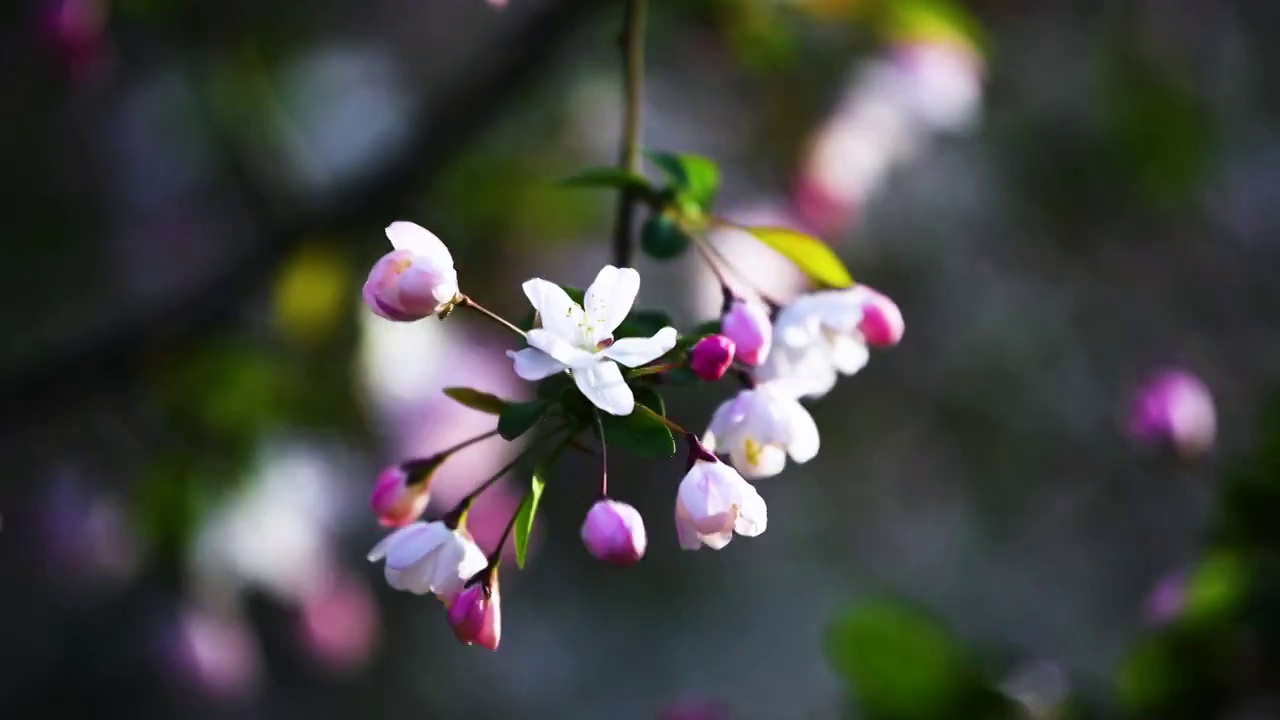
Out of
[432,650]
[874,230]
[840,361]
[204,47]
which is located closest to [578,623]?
[432,650]

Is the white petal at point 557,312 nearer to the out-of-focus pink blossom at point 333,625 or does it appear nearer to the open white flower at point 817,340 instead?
the open white flower at point 817,340

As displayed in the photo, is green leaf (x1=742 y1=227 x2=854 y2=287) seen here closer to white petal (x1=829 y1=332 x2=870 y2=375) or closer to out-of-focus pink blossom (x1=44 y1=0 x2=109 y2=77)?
white petal (x1=829 y1=332 x2=870 y2=375)

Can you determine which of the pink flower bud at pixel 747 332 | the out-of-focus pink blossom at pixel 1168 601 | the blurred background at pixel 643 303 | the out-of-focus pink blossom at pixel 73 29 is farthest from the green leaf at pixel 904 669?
the out-of-focus pink blossom at pixel 73 29

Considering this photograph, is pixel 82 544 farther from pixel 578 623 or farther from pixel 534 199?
pixel 578 623

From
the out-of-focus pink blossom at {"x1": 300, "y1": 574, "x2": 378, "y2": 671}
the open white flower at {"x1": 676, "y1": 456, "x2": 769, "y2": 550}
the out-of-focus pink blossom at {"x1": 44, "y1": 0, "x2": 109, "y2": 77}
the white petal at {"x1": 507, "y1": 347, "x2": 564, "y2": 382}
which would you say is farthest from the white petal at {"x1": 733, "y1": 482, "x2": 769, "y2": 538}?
the out-of-focus pink blossom at {"x1": 300, "y1": 574, "x2": 378, "y2": 671}

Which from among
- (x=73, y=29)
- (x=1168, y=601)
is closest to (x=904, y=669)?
(x=1168, y=601)
